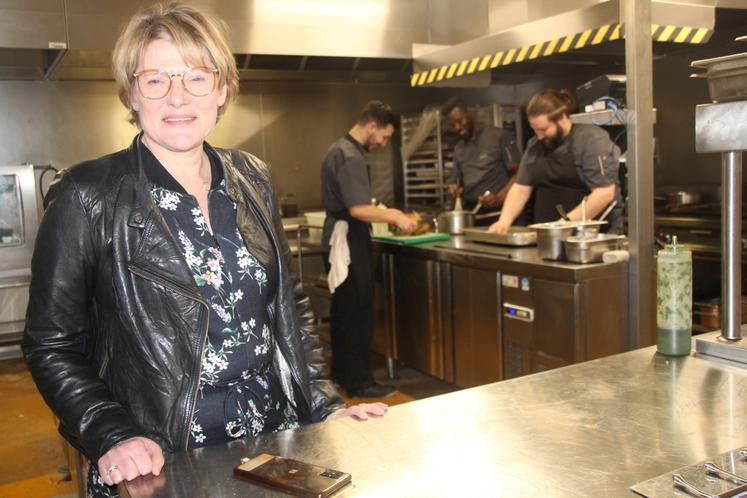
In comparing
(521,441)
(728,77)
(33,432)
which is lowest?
(33,432)

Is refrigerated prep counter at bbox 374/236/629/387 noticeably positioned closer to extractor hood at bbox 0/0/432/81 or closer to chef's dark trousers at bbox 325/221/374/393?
chef's dark trousers at bbox 325/221/374/393

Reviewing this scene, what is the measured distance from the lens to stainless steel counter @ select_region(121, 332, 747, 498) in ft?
3.92

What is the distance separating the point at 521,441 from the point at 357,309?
3436mm

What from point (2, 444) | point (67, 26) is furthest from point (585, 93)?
point (2, 444)

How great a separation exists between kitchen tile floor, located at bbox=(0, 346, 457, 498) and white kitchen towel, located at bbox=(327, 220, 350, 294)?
2.68 feet

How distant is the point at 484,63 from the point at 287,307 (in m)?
3.09

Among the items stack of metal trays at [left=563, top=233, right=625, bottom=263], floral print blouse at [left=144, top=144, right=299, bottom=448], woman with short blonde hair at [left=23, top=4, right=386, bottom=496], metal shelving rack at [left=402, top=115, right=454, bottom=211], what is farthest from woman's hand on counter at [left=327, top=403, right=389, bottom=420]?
metal shelving rack at [left=402, top=115, right=454, bottom=211]

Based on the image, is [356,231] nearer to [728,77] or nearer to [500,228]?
[500,228]

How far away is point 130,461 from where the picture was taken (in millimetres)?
1293

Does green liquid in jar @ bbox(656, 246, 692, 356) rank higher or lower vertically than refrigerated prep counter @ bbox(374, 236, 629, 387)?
higher

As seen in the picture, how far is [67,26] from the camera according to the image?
Result: 4605mm

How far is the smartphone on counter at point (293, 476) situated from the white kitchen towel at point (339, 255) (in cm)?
336

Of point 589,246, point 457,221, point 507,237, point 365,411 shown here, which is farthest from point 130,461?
point 457,221

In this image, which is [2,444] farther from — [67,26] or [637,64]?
[637,64]
